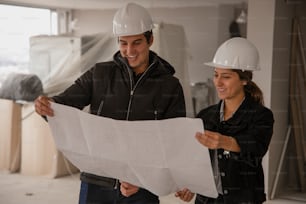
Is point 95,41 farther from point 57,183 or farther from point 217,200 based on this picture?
point 217,200

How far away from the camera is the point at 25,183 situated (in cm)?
360

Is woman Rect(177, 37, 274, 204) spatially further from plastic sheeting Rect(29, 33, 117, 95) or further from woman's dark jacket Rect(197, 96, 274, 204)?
plastic sheeting Rect(29, 33, 117, 95)

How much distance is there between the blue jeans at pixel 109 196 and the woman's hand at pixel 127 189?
0.03 metres

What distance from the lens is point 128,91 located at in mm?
1380

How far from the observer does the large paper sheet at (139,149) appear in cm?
109

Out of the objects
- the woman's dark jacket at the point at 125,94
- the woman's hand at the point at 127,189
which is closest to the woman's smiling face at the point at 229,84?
the woman's dark jacket at the point at 125,94

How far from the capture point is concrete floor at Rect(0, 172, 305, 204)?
3148 millimetres

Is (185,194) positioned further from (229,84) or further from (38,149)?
(38,149)

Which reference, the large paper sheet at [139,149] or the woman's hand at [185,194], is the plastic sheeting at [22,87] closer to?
the large paper sheet at [139,149]

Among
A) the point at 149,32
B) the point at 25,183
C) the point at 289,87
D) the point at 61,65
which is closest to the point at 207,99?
the point at 289,87

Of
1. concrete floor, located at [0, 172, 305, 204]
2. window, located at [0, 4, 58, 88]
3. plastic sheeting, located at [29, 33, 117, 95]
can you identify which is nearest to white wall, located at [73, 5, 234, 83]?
window, located at [0, 4, 58, 88]

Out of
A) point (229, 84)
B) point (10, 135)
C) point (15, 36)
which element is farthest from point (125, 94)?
point (15, 36)

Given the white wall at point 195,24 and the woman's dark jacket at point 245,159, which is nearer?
the woman's dark jacket at point 245,159

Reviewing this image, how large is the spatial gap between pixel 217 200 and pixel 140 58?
52 centimetres
